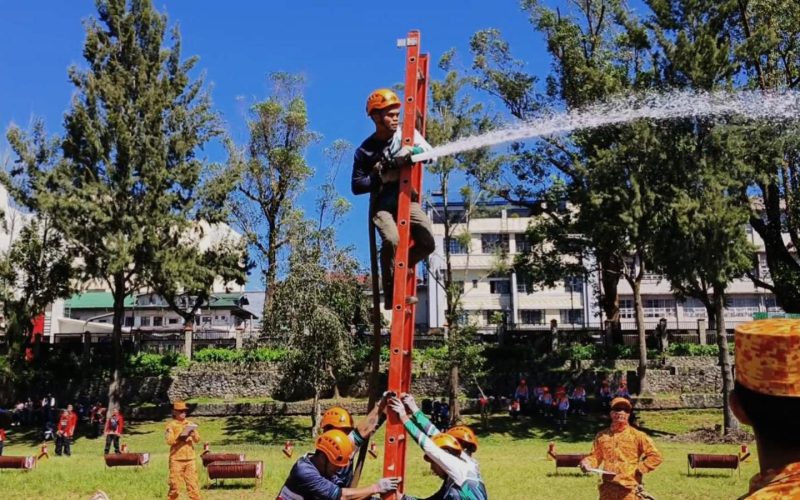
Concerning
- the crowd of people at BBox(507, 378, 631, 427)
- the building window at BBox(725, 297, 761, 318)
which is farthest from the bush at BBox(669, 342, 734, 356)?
the building window at BBox(725, 297, 761, 318)

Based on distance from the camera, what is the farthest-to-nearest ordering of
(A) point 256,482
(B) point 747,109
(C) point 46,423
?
1. (C) point 46,423
2. (B) point 747,109
3. (A) point 256,482

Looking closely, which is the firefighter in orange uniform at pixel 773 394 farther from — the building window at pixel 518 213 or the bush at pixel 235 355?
the building window at pixel 518 213

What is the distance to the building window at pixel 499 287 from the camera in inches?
2434

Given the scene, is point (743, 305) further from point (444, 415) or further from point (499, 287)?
point (444, 415)

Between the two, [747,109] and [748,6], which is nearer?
[747,109]

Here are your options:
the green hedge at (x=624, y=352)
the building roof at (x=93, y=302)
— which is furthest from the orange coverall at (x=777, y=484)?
the building roof at (x=93, y=302)

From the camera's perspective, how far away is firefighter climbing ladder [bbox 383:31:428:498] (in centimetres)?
518

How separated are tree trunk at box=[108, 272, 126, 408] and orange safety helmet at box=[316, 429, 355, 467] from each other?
27.0 m

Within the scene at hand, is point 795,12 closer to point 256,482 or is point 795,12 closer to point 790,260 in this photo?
point 790,260

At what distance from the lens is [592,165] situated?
28.2 metres

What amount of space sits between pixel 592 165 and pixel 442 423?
11299 mm

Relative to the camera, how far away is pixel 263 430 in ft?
95.5

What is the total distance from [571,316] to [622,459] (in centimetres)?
5378

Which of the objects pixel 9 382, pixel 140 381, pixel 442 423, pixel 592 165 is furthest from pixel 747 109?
pixel 9 382
